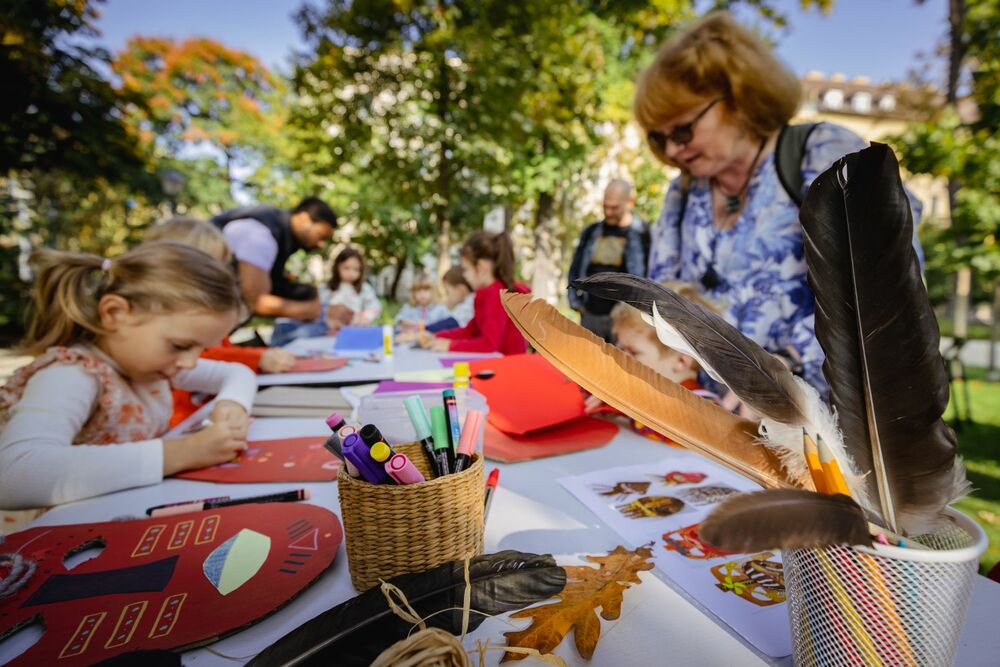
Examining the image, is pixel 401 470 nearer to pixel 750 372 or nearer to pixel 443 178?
pixel 750 372

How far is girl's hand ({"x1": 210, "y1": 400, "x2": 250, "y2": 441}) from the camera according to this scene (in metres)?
1.21

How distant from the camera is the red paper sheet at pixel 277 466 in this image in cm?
107

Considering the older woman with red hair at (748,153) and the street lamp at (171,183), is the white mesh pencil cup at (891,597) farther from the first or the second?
the street lamp at (171,183)

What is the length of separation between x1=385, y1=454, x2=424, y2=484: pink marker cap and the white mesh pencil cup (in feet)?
1.40

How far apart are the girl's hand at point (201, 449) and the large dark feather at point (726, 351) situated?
3.29 feet

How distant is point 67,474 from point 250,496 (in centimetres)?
34

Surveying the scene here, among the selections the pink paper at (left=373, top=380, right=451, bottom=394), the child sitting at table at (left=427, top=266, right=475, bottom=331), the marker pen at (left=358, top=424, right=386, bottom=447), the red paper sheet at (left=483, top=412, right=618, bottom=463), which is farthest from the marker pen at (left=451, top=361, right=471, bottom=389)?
the child sitting at table at (left=427, top=266, right=475, bottom=331)

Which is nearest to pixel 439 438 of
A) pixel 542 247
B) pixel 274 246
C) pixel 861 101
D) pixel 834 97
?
pixel 274 246

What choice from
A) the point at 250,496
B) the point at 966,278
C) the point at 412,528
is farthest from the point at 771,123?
the point at 966,278

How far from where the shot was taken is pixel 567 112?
21.8 feet

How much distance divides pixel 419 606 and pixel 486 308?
261 centimetres

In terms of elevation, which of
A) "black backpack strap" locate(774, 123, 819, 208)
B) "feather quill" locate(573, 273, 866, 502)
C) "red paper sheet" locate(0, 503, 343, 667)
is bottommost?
"red paper sheet" locate(0, 503, 343, 667)

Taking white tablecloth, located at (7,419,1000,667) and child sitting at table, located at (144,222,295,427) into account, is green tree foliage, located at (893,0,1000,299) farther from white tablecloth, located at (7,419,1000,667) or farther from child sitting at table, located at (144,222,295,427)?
child sitting at table, located at (144,222,295,427)

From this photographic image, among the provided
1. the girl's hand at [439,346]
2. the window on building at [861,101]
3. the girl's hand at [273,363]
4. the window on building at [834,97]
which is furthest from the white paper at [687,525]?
the window on building at [861,101]
